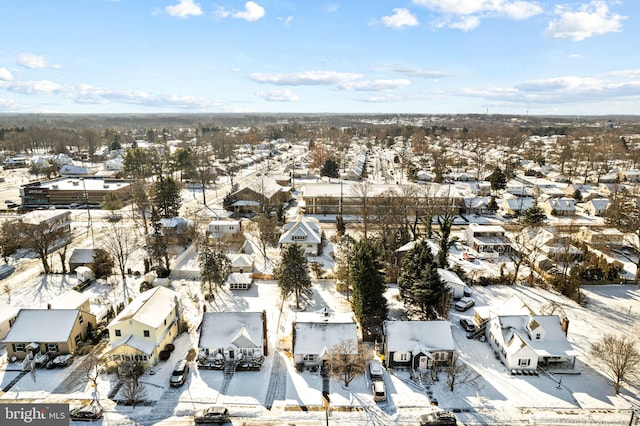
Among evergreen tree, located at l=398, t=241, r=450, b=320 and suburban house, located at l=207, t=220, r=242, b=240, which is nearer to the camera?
evergreen tree, located at l=398, t=241, r=450, b=320

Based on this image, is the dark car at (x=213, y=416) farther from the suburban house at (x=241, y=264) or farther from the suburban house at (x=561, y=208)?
the suburban house at (x=561, y=208)

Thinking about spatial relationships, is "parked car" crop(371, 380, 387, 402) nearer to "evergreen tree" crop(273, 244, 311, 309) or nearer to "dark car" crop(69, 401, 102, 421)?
"evergreen tree" crop(273, 244, 311, 309)

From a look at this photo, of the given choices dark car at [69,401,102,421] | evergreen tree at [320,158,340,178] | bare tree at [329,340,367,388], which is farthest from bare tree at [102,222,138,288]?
evergreen tree at [320,158,340,178]

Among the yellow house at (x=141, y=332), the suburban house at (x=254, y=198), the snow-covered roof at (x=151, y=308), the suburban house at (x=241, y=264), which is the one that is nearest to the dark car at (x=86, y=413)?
the yellow house at (x=141, y=332)

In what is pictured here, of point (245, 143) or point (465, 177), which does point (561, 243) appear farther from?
point (245, 143)

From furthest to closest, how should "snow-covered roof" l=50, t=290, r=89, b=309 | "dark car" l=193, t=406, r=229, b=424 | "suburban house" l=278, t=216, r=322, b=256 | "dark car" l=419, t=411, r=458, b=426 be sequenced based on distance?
1. "suburban house" l=278, t=216, r=322, b=256
2. "snow-covered roof" l=50, t=290, r=89, b=309
3. "dark car" l=193, t=406, r=229, b=424
4. "dark car" l=419, t=411, r=458, b=426
